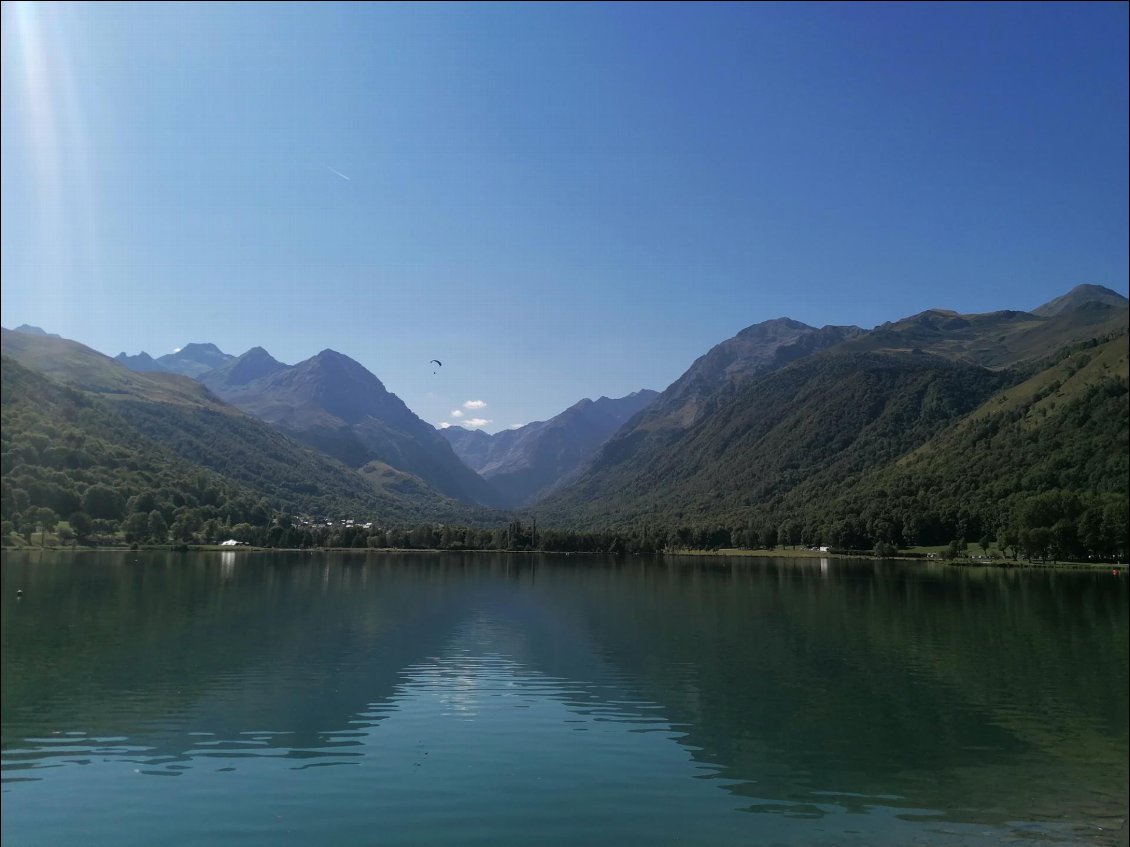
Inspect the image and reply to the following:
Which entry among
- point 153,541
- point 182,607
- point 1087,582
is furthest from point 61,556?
point 1087,582

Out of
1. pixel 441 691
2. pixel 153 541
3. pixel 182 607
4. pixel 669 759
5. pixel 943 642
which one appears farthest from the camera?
pixel 153 541

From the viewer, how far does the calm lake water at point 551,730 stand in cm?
2069

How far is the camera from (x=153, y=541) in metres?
178

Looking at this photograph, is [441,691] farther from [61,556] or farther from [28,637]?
[61,556]

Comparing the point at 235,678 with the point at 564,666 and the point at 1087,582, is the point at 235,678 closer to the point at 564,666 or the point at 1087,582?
the point at 564,666

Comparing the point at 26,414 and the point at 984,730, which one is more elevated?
the point at 26,414

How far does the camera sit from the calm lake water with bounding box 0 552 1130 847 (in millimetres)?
20688

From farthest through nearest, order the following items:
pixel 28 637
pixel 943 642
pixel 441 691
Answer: pixel 943 642 → pixel 28 637 → pixel 441 691

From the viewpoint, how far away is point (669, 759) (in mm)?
26500

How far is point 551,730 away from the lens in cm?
3023

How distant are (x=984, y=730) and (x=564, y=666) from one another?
73.1 feet

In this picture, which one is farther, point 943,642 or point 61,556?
point 61,556

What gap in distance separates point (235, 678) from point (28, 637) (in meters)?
19.5

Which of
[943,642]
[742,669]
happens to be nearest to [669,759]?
[742,669]
